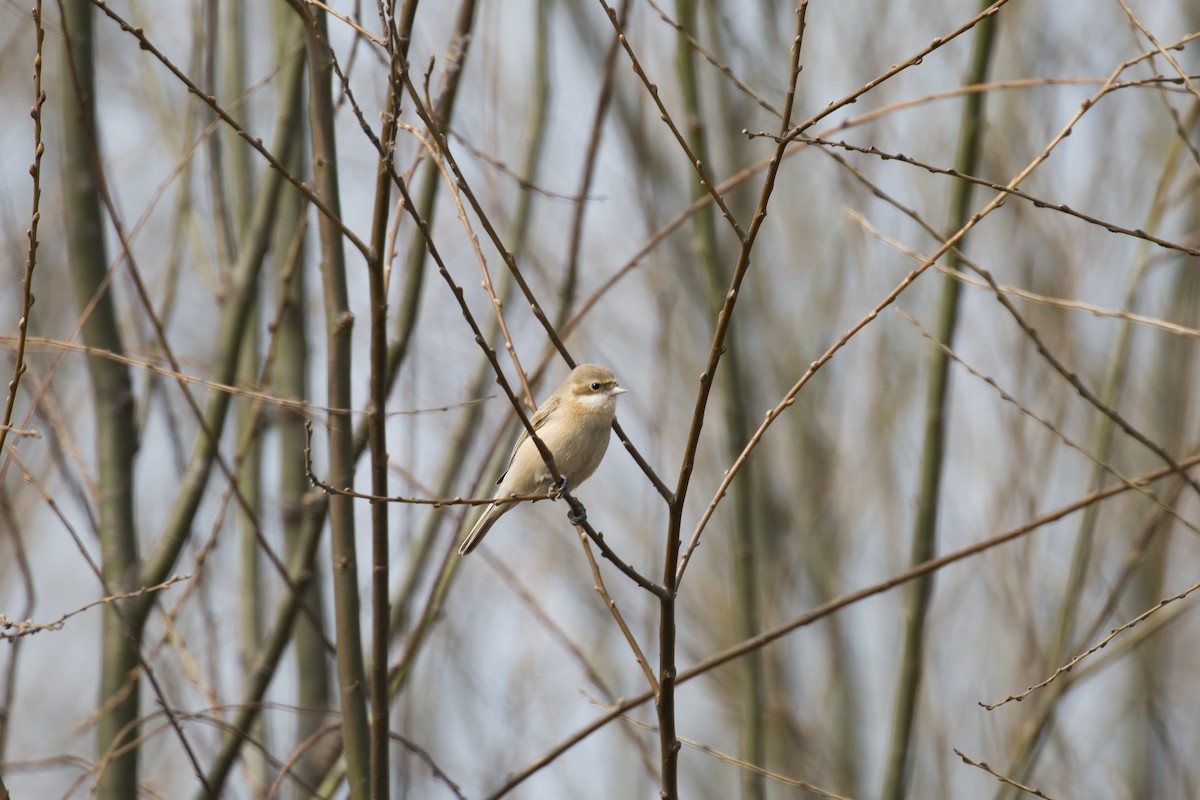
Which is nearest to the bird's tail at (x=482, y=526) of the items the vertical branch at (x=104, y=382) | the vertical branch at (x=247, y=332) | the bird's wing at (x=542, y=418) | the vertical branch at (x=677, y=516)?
the bird's wing at (x=542, y=418)

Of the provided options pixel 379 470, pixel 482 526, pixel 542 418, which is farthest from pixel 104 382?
pixel 542 418

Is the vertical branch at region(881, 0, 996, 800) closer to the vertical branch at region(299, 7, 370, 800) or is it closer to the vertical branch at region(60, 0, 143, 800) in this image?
the vertical branch at region(299, 7, 370, 800)

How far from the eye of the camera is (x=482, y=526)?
16.3 ft

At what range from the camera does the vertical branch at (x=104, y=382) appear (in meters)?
3.90

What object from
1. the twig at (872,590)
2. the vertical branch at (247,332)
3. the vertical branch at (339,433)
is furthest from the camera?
the vertical branch at (247,332)

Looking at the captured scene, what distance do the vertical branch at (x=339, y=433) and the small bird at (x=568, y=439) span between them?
3.85ft

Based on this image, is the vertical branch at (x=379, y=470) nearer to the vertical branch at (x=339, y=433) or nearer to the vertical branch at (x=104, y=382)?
the vertical branch at (x=339, y=433)

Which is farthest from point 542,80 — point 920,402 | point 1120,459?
point 1120,459

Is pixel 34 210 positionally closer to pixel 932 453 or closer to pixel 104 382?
pixel 104 382

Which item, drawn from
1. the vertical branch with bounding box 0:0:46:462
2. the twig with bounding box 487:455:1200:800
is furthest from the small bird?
the vertical branch with bounding box 0:0:46:462

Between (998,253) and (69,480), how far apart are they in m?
6.92

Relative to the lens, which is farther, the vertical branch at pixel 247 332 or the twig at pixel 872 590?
the vertical branch at pixel 247 332

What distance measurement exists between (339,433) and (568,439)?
1604 millimetres

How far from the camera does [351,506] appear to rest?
360 centimetres
